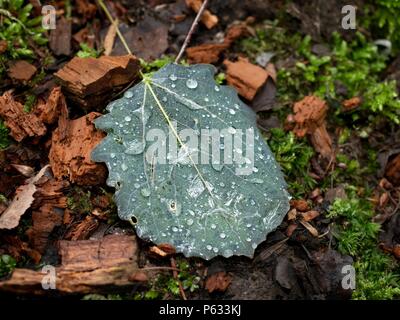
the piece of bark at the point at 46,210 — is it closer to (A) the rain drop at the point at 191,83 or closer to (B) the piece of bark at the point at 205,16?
(A) the rain drop at the point at 191,83

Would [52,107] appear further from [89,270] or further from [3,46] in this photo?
[89,270]

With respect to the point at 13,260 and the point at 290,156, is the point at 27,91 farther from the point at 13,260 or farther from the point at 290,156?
the point at 290,156

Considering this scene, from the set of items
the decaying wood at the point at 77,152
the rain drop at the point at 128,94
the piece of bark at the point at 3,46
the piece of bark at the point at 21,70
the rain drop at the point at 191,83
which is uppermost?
the piece of bark at the point at 3,46

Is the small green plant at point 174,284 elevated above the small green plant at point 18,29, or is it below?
below

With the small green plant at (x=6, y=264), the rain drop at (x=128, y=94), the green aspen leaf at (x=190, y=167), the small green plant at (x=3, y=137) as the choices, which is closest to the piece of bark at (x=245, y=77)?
the green aspen leaf at (x=190, y=167)

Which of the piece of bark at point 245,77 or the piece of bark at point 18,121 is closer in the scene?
the piece of bark at point 18,121

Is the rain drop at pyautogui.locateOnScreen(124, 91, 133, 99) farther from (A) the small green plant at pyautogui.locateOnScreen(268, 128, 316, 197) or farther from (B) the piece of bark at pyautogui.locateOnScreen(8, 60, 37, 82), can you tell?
(A) the small green plant at pyautogui.locateOnScreen(268, 128, 316, 197)

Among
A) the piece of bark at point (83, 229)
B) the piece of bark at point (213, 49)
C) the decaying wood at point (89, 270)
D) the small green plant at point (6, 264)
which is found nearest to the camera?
the decaying wood at point (89, 270)
